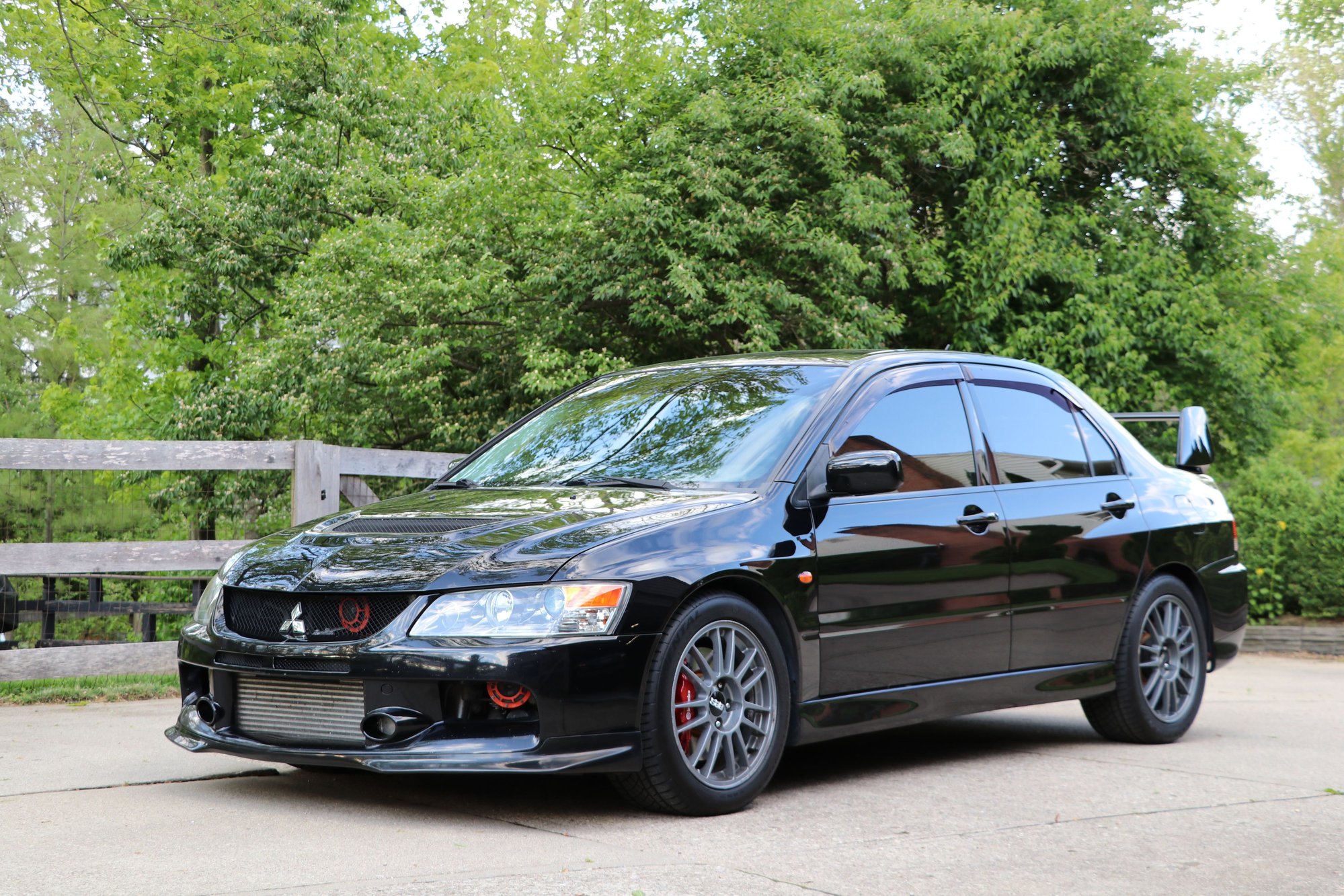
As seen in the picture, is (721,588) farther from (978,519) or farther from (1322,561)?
(1322,561)

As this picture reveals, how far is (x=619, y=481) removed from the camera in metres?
5.34

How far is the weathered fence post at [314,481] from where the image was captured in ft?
29.8

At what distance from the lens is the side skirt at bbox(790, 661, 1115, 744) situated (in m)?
5.18

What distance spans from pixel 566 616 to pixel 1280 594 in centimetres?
1191

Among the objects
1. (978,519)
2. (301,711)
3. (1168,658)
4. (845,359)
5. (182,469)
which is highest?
(845,359)

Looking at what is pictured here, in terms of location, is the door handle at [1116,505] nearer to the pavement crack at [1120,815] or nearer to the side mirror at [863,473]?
the pavement crack at [1120,815]

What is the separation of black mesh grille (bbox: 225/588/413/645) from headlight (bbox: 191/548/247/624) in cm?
19

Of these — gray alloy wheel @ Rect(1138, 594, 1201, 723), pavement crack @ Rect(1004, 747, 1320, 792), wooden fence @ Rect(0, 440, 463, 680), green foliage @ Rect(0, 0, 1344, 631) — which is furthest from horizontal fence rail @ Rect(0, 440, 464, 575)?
green foliage @ Rect(0, 0, 1344, 631)

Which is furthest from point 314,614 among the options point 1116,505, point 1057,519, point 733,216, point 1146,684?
point 733,216

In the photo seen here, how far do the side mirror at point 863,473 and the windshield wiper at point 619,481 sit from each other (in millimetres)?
600

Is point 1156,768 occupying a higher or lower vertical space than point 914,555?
lower

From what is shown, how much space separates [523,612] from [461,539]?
1.28 feet

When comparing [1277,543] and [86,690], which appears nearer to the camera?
[86,690]

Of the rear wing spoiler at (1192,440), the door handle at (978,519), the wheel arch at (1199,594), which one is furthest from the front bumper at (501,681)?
the rear wing spoiler at (1192,440)
